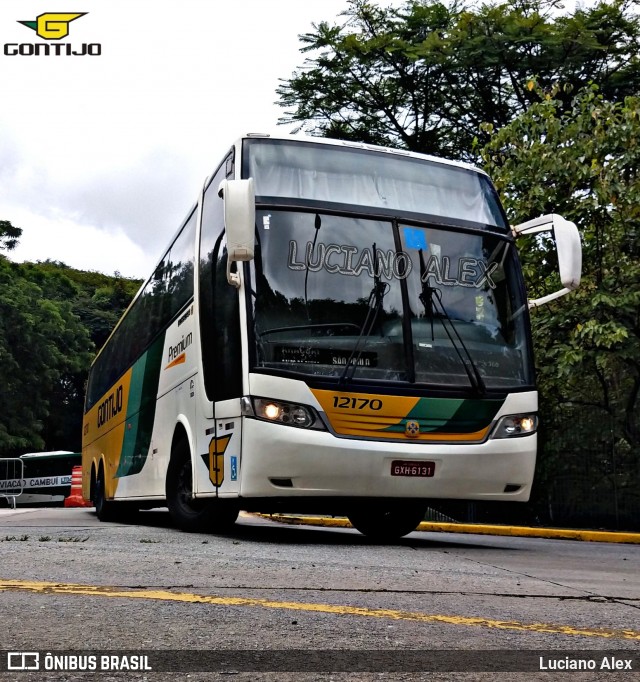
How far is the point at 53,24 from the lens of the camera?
1736cm

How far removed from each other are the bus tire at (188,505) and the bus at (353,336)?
0.04 metres

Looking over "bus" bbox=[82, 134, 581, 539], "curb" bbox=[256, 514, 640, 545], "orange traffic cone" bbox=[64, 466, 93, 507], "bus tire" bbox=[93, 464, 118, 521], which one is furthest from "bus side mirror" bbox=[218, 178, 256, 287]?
"orange traffic cone" bbox=[64, 466, 93, 507]

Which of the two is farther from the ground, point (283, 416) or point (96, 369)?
point (96, 369)

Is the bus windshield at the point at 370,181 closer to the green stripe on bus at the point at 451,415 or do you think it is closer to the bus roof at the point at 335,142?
the bus roof at the point at 335,142

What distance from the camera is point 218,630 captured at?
4117 mm

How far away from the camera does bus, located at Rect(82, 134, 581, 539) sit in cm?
858

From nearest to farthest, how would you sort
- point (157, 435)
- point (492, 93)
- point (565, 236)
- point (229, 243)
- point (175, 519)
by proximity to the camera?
point (229, 243)
point (565, 236)
point (175, 519)
point (157, 435)
point (492, 93)

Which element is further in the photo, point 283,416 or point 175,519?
point 175,519

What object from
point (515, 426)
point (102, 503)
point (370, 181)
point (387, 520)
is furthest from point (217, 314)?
point (102, 503)

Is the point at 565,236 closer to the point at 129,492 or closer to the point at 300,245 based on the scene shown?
the point at 300,245

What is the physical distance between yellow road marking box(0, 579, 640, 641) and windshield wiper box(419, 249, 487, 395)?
4.37 meters

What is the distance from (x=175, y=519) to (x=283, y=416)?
9.62 feet

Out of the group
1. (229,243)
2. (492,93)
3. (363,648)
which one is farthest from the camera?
(492,93)

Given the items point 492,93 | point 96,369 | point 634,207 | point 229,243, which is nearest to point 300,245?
point 229,243
